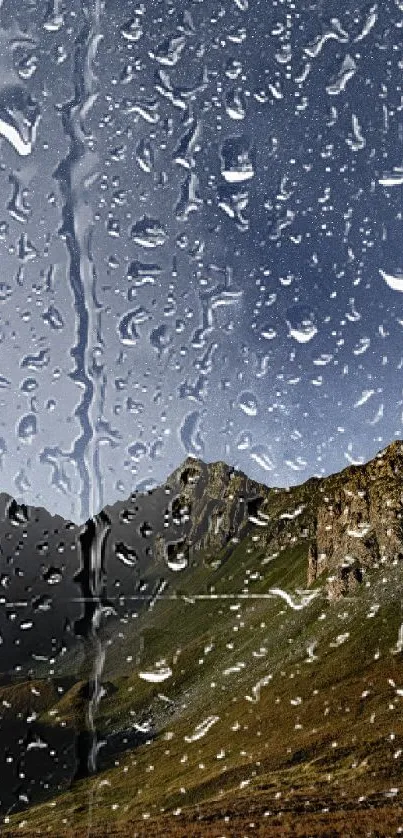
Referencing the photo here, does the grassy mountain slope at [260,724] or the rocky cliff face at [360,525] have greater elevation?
the rocky cliff face at [360,525]

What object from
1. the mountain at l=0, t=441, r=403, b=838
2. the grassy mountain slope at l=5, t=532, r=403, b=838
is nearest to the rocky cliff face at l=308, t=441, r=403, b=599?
the mountain at l=0, t=441, r=403, b=838

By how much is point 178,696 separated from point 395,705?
7732 centimetres

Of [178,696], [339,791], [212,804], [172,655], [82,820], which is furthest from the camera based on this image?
[172,655]

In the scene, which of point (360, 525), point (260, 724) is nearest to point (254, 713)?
point (260, 724)

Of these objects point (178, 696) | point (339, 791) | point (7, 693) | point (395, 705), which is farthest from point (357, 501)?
point (339, 791)

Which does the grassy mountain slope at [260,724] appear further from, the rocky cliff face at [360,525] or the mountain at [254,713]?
the rocky cliff face at [360,525]

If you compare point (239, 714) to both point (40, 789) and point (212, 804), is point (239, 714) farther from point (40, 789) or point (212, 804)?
point (212, 804)

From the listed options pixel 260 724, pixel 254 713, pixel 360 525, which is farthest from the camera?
pixel 360 525

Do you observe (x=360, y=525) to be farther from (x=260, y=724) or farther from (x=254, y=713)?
→ (x=260, y=724)

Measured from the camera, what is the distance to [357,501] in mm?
180500

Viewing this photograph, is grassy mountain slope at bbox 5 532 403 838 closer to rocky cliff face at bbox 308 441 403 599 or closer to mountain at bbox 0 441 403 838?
mountain at bbox 0 441 403 838

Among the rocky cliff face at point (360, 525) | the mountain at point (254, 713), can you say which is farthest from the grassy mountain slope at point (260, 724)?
the rocky cliff face at point (360, 525)

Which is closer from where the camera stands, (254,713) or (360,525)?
(254,713)

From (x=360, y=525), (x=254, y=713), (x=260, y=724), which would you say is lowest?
(x=254, y=713)
